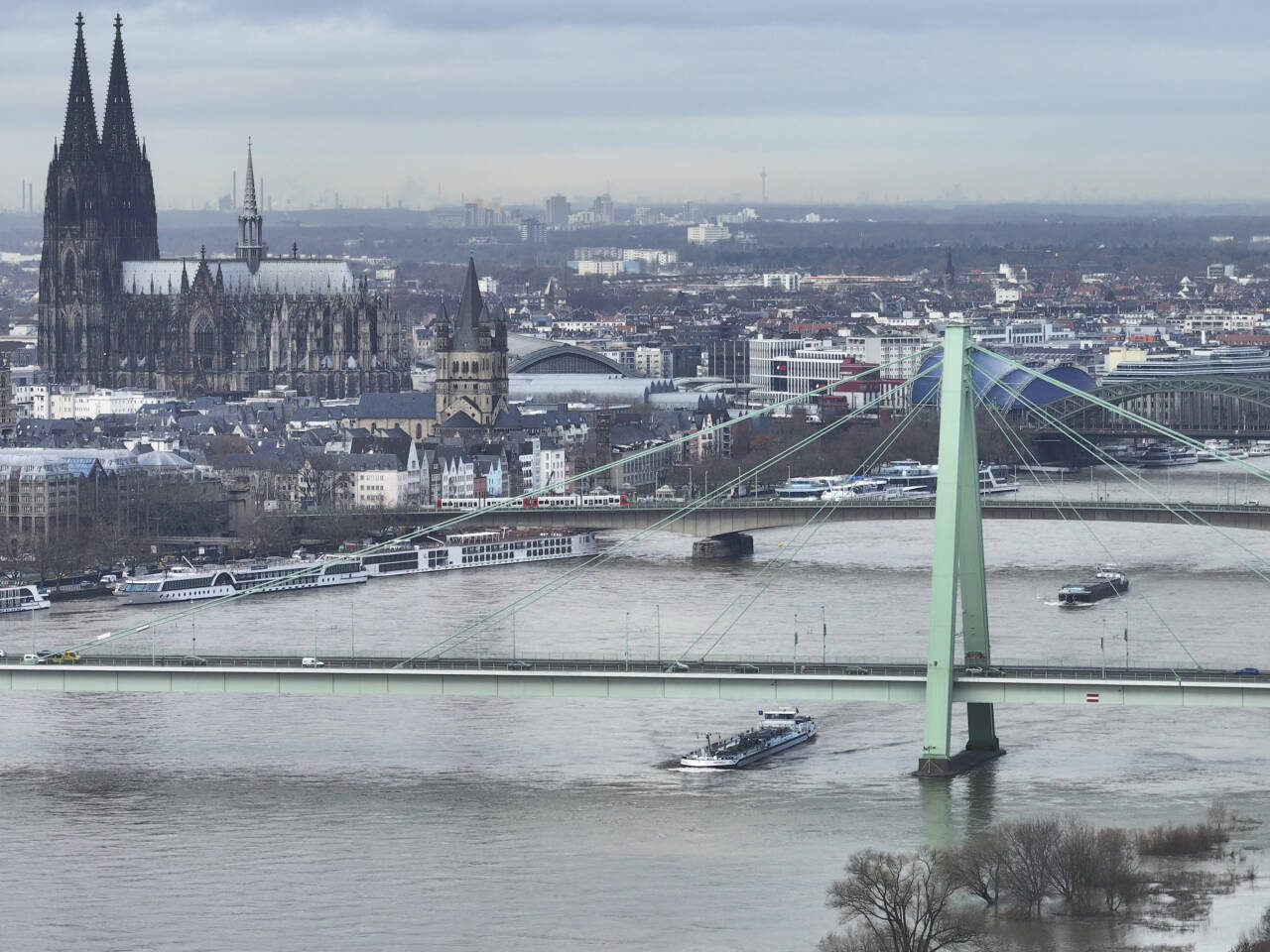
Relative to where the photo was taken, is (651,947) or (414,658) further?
(414,658)

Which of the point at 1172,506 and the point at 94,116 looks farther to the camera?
the point at 94,116

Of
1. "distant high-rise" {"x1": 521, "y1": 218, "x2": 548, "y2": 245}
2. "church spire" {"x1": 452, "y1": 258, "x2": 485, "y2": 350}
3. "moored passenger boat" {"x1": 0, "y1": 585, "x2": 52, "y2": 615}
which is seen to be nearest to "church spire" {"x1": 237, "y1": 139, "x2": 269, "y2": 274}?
"church spire" {"x1": 452, "y1": 258, "x2": 485, "y2": 350}

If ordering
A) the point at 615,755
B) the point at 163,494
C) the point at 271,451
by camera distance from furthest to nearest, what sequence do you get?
the point at 271,451
the point at 163,494
the point at 615,755

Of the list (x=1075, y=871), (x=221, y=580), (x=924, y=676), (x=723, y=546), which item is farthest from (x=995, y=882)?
(x=723, y=546)

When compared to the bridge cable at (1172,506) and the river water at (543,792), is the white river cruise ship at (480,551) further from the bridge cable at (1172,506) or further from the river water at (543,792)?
the river water at (543,792)

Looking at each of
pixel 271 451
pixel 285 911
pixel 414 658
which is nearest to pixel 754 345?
pixel 271 451

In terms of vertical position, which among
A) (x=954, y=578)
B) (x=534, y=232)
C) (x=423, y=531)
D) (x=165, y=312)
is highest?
(x=534, y=232)

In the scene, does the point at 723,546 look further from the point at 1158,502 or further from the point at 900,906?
the point at 900,906

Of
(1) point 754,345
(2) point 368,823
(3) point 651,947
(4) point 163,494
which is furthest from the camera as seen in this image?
(1) point 754,345

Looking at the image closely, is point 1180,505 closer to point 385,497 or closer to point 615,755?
point 385,497
